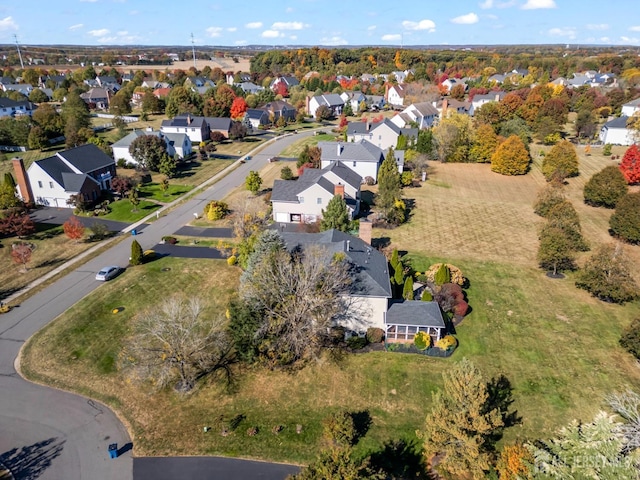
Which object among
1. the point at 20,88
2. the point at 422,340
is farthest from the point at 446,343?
the point at 20,88

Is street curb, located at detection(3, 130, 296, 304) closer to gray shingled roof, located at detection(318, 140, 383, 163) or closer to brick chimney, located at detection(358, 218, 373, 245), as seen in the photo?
gray shingled roof, located at detection(318, 140, 383, 163)

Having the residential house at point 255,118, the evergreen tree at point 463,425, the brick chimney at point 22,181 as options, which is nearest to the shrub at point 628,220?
the evergreen tree at point 463,425

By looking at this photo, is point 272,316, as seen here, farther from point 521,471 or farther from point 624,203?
Result: point 624,203

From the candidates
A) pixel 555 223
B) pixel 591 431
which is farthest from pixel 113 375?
pixel 555 223

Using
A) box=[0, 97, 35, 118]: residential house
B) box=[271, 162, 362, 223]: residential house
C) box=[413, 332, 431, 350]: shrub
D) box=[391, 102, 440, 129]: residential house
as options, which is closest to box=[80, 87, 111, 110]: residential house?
box=[0, 97, 35, 118]: residential house

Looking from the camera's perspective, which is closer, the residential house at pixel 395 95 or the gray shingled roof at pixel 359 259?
the gray shingled roof at pixel 359 259

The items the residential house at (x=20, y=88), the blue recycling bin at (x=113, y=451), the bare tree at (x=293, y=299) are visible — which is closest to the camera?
the blue recycling bin at (x=113, y=451)

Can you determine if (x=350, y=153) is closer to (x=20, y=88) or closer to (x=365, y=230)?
(x=365, y=230)

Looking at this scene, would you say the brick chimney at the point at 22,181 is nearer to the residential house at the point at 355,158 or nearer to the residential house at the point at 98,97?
the residential house at the point at 355,158
